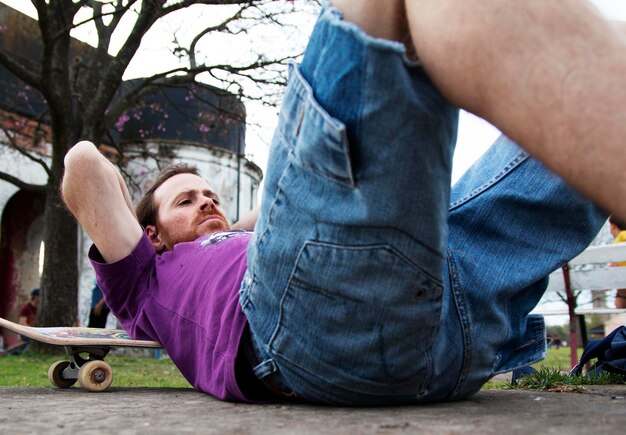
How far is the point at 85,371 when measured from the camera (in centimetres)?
219

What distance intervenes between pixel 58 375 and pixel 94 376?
0.85ft

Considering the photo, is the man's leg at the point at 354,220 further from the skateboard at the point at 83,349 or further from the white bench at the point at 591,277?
the white bench at the point at 591,277

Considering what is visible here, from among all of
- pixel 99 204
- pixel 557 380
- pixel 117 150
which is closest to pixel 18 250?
pixel 117 150

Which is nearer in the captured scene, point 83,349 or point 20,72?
point 83,349

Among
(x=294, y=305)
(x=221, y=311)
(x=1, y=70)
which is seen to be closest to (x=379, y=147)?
(x=294, y=305)

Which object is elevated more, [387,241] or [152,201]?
[152,201]

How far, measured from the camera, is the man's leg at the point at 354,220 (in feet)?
3.30

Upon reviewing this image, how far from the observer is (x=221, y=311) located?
1628mm

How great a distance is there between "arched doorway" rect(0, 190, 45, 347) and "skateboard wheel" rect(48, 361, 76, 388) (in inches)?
450

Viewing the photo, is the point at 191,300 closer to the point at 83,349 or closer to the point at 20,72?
the point at 83,349

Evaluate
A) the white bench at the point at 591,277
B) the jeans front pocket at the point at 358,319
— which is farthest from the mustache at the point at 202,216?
the white bench at the point at 591,277

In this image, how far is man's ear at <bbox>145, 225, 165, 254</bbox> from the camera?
2514 millimetres

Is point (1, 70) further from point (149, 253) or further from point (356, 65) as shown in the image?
point (356, 65)

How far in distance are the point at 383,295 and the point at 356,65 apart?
414mm
